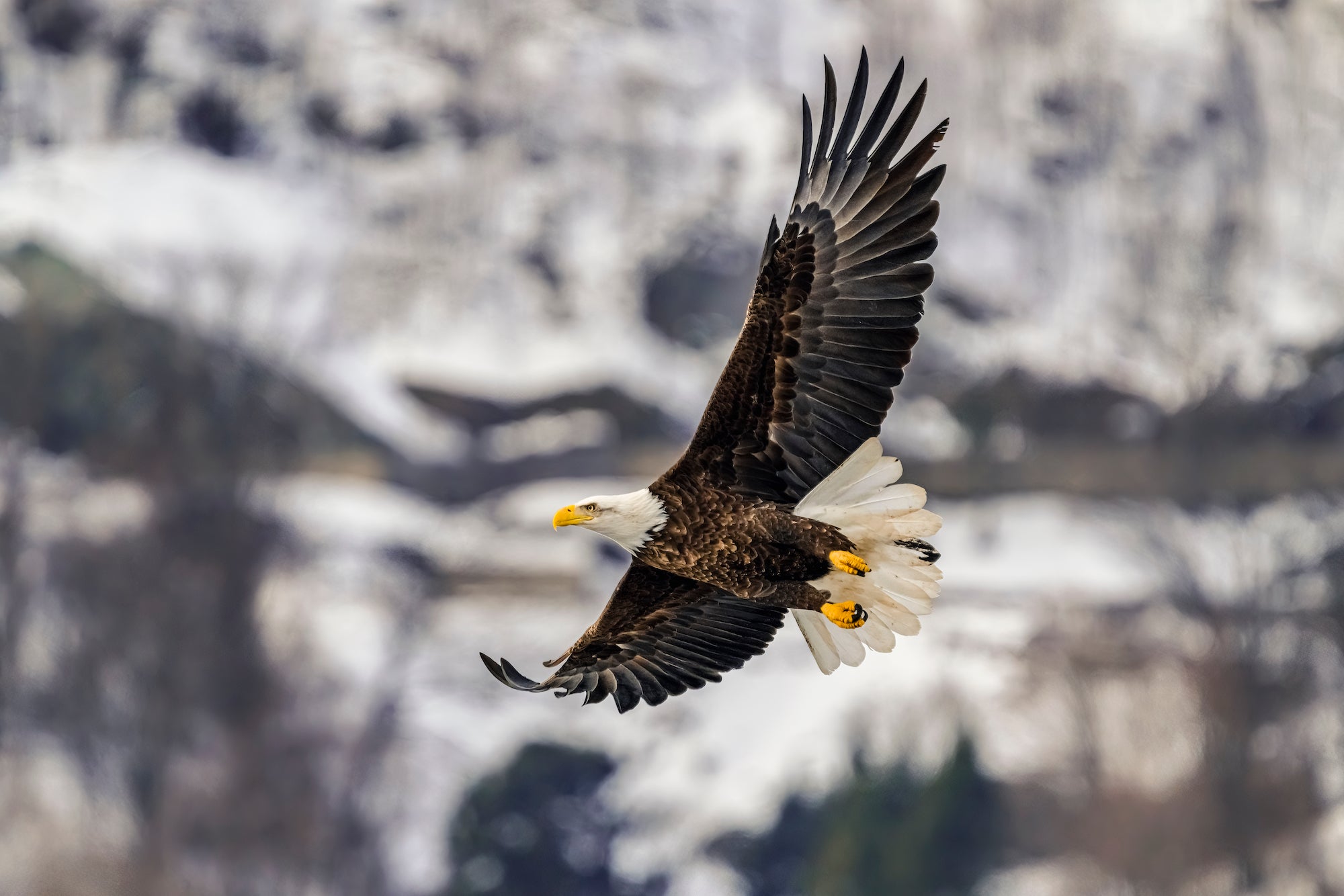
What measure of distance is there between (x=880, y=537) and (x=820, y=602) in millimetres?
325

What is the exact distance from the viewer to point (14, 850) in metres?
19.9

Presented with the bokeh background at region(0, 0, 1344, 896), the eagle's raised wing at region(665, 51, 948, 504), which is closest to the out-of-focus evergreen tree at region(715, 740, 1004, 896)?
the bokeh background at region(0, 0, 1344, 896)

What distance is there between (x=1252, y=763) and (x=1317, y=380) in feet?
32.9

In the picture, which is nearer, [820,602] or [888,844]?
[820,602]

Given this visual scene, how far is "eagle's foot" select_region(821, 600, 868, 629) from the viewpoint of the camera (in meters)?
4.97

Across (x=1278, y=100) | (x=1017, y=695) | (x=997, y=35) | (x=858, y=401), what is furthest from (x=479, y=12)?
(x=858, y=401)

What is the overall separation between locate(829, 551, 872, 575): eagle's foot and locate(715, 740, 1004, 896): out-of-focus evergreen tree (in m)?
14.7

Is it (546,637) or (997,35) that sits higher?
(997,35)

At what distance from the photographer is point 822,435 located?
4898 millimetres

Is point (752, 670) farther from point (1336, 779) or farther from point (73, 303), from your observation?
point (73, 303)

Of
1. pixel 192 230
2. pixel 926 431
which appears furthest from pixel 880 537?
pixel 192 230

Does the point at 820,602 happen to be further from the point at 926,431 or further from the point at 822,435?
the point at 926,431

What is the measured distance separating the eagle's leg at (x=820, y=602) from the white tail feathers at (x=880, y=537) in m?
0.03

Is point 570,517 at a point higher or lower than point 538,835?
higher
